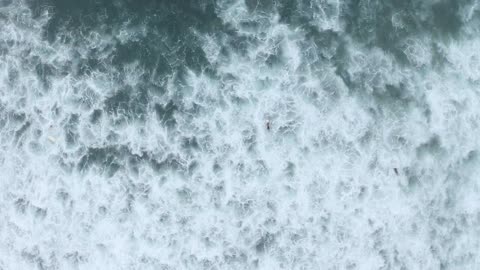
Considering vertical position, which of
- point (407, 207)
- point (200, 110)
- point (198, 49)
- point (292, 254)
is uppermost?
point (198, 49)

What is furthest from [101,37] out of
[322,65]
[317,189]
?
[317,189]

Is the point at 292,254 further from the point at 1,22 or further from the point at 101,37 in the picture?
the point at 1,22

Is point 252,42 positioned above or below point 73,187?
above

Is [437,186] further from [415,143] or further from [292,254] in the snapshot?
[292,254]

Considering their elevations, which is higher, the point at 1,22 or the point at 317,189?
the point at 1,22

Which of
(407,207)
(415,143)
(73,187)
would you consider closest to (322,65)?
(415,143)
